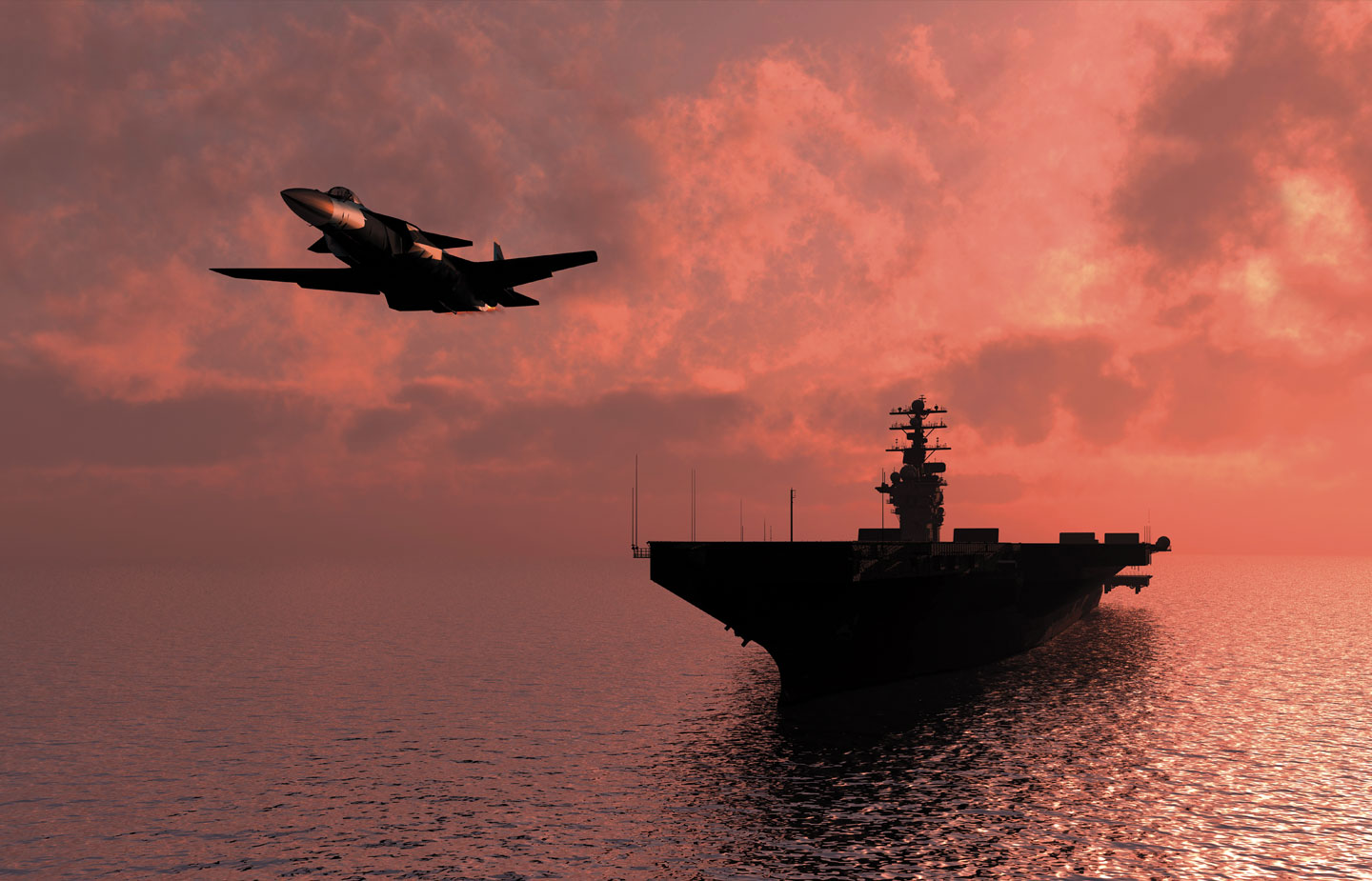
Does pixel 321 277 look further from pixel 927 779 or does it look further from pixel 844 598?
pixel 927 779

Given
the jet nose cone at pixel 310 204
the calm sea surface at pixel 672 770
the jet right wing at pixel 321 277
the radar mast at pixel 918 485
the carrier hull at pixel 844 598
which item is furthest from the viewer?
the radar mast at pixel 918 485

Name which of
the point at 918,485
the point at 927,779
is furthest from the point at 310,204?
the point at 918,485

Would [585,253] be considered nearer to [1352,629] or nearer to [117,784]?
[117,784]

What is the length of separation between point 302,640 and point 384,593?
287ft

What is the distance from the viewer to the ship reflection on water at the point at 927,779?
67.6ft

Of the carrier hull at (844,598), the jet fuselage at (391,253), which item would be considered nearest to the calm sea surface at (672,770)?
the carrier hull at (844,598)

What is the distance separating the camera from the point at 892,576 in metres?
35.7

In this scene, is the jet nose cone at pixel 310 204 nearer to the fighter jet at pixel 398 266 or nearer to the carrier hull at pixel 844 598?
the fighter jet at pixel 398 266

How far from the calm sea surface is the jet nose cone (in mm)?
14219

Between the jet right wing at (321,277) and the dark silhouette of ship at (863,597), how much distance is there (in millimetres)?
15899

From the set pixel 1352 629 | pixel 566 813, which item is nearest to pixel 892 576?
pixel 566 813

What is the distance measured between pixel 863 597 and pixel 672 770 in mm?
11624

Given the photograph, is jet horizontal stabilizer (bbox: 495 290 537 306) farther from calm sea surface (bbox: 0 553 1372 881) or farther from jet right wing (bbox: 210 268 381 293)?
calm sea surface (bbox: 0 553 1372 881)

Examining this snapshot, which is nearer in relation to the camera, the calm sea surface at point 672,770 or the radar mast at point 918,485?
the calm sea surface at point 672,770
